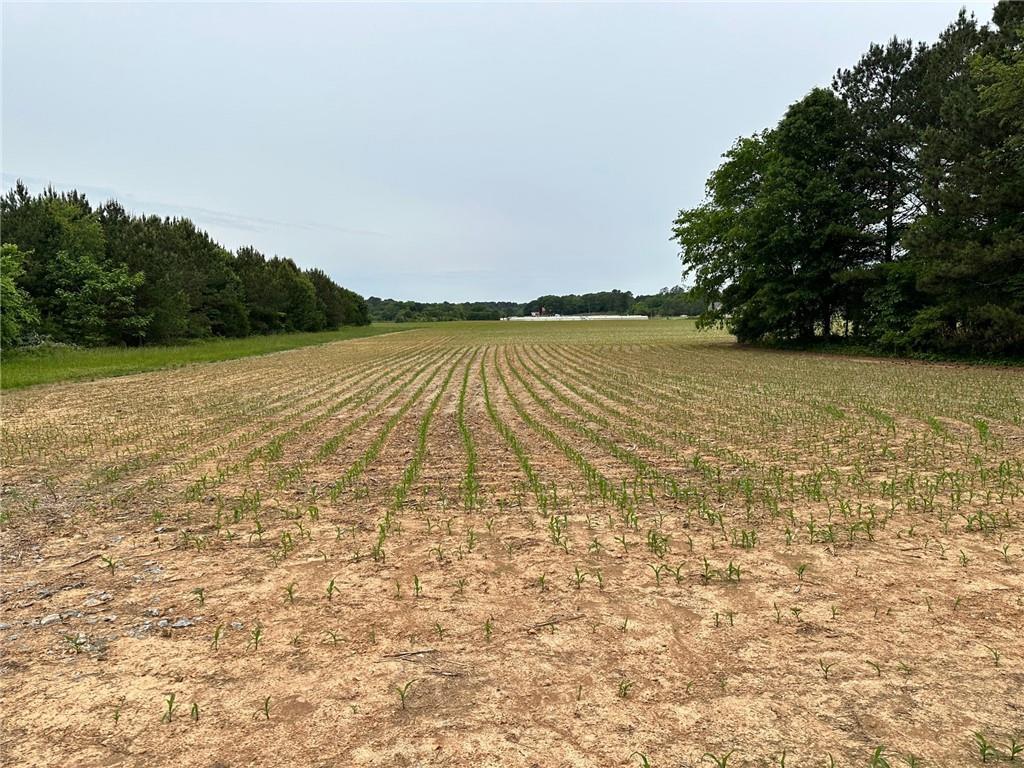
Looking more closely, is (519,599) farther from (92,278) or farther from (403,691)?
(92,278)

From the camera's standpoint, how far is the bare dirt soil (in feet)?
8.89

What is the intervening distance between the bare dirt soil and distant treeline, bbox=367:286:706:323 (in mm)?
143493

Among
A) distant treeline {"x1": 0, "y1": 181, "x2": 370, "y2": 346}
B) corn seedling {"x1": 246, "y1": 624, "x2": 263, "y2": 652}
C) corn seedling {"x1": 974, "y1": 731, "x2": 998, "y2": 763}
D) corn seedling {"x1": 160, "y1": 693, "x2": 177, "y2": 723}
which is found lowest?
corn seedling {"x1": 160, "y1": 693, "x2": 177, "y2": 723}

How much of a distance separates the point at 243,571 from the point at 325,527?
3.51ft

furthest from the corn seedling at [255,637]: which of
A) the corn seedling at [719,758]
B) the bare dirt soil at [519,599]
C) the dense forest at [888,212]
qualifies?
the dense forest at [888,212]

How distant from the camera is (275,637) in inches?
142

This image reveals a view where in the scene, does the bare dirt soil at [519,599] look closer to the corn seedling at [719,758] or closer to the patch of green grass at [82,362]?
the corn seedling at [719,758]

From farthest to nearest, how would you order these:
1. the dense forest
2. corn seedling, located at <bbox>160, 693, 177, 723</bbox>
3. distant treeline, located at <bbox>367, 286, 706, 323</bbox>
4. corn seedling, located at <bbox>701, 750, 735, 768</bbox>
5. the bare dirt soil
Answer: distant treeline, located at <bbox>367, 286, 706, 323</bbox> → the dense forest → corn seedling, located at <bbox>160, 693, 177, 723</bbox> → the bare dirt soil → corn seedling, located at <bbox>701, 750, 735, 768</bbox>

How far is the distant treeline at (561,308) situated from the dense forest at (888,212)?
123 meters

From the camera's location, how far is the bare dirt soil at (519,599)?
8.89 feet

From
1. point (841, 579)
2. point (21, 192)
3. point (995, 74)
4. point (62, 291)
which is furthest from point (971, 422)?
point (21, 192)

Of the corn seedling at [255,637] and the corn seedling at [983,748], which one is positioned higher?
the corn seedling at [983,748]

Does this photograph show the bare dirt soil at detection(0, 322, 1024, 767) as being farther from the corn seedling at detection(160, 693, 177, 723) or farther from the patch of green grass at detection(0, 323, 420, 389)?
the patch of green grass at detection(0, 323, 420, 389)

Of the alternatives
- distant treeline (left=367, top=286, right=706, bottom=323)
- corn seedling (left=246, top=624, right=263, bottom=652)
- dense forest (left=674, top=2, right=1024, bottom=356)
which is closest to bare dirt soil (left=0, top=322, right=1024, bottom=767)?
corn seedling (left=246, top=624, right=263, bottom=652)
